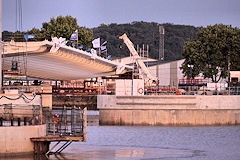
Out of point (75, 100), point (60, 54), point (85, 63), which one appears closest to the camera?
point (60, 54)

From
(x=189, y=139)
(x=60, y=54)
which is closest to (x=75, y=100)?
(x=60, y=54)

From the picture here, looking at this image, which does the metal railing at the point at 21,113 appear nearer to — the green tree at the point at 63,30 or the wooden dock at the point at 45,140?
the wooden dock at the point at 45,140

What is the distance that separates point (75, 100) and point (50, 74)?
514 inches

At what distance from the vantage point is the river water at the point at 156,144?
1415 inches

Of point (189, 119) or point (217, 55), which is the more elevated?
point (217, 55)

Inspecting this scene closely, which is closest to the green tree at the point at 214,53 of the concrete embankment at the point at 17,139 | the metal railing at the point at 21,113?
the metal railing at the point at 21,113

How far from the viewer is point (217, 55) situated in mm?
117688

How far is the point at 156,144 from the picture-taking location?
44.4 m

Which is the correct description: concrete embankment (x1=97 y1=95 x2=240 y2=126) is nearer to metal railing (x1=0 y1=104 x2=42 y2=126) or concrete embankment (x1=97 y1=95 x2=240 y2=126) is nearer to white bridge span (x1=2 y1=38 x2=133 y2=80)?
white bridge span (x1=2 y1=38 x2=133 y2=80)

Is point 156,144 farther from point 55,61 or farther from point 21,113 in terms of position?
point 55,61

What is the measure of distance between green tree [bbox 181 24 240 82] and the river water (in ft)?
202

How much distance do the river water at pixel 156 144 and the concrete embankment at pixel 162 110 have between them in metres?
0.74

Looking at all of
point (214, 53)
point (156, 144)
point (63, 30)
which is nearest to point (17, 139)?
point (156, 144)

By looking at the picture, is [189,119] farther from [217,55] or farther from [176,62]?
[176,62]
